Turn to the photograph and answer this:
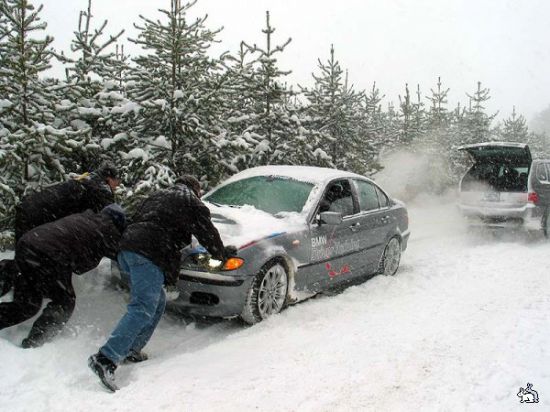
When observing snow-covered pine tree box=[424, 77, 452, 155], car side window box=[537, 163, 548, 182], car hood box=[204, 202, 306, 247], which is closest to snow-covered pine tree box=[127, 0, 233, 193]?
car hood box=[204, 202, 306, 247]

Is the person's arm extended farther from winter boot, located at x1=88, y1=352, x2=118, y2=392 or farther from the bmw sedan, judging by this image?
winter boot, located at x1=88, y1=352, x2=118, y2=392

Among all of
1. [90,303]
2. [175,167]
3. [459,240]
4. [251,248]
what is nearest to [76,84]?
[175,167]

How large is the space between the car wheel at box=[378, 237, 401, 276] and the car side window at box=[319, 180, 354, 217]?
1.22 meters

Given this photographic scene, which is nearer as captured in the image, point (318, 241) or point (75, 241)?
point (75, 241)

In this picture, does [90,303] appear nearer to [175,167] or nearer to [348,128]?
[175,167]

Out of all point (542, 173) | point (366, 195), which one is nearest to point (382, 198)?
point (366, 195)

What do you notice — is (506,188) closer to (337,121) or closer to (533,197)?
(533,197)

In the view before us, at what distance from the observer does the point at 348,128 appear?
1448cm

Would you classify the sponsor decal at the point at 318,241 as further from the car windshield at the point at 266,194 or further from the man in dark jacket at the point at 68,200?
the man in dark jacket at the point at 68,200

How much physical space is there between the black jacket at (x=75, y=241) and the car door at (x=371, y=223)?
3.48m

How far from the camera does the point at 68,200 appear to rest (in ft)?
15.6

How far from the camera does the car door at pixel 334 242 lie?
5691mm

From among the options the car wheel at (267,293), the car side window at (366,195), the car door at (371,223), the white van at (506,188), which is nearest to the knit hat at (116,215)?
the car wheel at (267,293)

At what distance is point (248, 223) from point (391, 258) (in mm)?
3140
